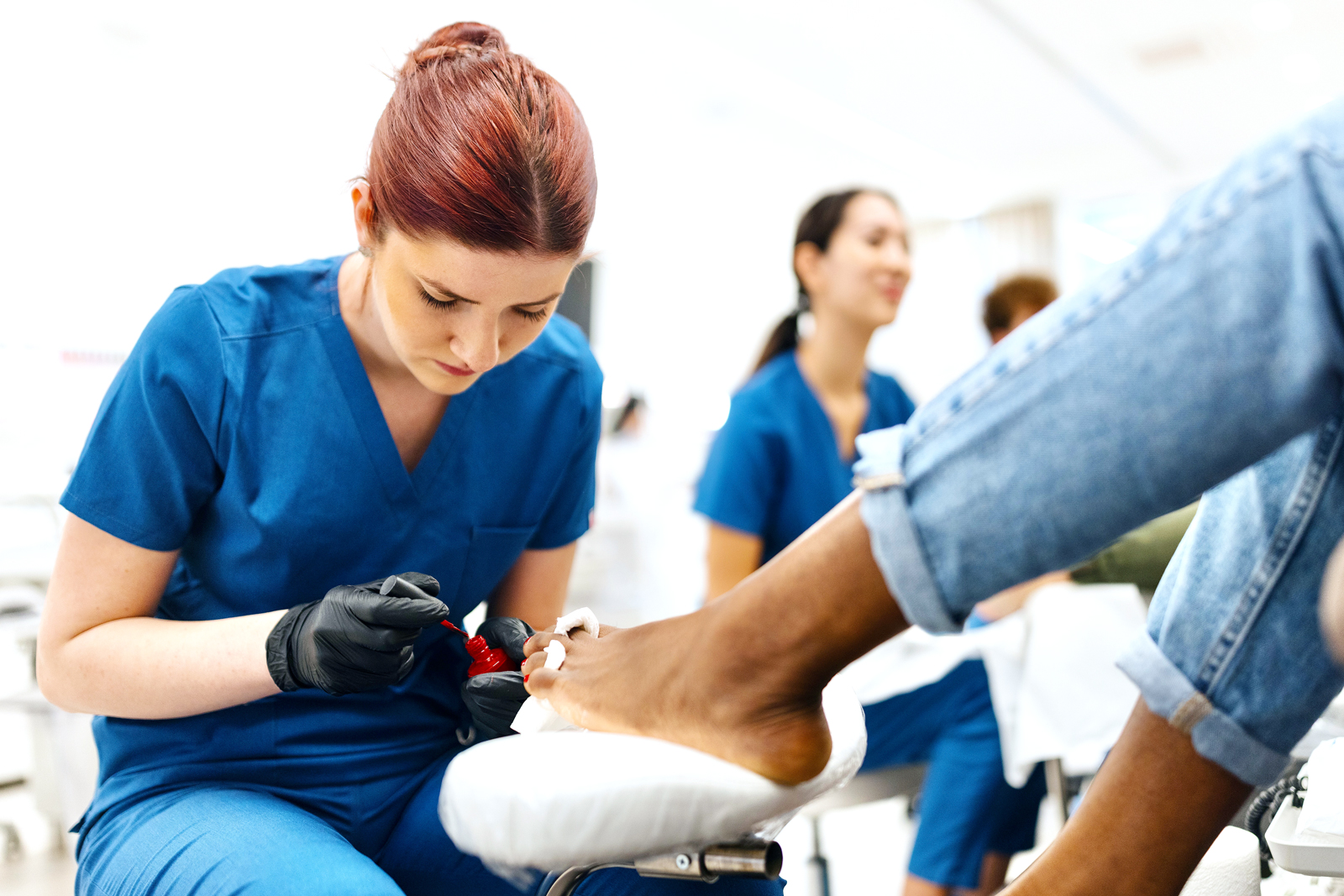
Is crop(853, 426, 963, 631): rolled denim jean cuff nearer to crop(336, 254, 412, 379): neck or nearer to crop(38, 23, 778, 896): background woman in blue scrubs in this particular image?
crop(38, 23, 778, 896): background woman in blue scrubs

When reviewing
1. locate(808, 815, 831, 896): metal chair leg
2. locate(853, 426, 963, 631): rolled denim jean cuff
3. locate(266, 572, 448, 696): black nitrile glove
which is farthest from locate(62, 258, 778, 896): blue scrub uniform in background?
locate(808, 815, 831, 896): metal chair leg

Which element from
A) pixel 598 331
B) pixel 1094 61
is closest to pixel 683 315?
pixel 598 331

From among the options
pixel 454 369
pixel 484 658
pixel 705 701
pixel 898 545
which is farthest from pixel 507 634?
pixel 898 545

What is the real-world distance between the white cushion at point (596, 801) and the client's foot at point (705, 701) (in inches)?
0.6

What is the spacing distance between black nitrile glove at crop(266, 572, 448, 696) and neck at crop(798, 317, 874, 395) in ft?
3.63

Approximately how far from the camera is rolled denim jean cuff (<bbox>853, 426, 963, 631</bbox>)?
0.48 meters

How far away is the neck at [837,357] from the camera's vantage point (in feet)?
5.74

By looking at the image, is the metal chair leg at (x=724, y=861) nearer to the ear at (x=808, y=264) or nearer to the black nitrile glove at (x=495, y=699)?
the black nitrile glove at (x=495, y=699)

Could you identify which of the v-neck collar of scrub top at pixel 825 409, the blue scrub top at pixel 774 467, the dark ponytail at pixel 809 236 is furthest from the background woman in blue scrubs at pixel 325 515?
the dark ponytail at pixel 809 236

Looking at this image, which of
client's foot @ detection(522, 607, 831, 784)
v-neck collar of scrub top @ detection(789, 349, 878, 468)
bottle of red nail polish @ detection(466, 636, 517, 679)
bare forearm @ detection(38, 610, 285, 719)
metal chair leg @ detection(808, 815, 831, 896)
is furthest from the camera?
v-neck collar of scrub top @ detection(789, 349, 878, 468)

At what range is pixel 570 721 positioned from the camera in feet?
2.27

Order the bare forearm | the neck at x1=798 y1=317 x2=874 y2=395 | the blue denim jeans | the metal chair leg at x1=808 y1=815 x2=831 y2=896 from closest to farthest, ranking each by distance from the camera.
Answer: the blue denim jeans
the bare forearm
the metal chair leg at x1=808 y1=815 x2=831 y2=896
the neck at x1=798 y1=317 x2=874 y2=395

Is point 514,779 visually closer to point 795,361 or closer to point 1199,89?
point 795,361

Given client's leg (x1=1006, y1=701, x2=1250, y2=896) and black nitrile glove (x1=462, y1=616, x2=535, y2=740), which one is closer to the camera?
client's leg (x1=1006, y1=701, x2=1250, y2=896)
